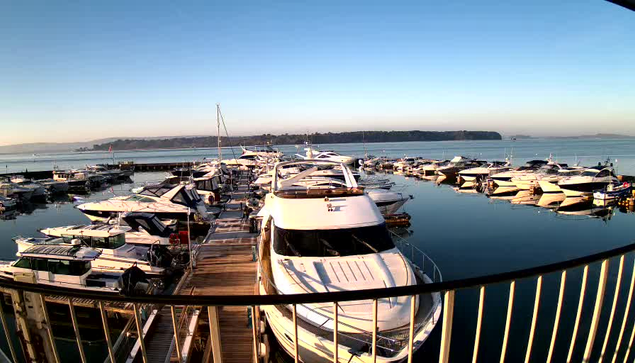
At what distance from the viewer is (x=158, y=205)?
21.5 m

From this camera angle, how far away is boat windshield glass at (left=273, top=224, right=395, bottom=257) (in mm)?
8258

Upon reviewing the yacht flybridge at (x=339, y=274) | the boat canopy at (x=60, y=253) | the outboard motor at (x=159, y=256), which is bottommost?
the outboard motor at (x=159, y=256)

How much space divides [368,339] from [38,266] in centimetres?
1233

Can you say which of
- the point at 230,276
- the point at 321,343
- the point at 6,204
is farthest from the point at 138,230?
the point at 6,204

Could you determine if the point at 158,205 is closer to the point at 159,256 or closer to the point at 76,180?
the point at 159,256

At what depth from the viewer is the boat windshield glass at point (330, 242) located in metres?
8.26

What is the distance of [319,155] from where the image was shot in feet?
160

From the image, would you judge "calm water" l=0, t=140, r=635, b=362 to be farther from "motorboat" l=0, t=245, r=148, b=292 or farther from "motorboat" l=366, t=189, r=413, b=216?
"motorboat" l=366, t=189, r=413, b=216

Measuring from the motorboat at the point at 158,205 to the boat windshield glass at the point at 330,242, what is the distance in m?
14.5

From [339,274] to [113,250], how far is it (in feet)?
38.1

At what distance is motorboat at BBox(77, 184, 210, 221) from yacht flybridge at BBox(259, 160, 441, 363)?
13.5m

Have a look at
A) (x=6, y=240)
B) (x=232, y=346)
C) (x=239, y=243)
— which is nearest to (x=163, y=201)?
(x=239, y=243)

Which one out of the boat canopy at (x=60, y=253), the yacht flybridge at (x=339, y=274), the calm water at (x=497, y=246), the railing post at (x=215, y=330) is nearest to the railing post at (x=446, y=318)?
the railing post at (x=215, y=330)

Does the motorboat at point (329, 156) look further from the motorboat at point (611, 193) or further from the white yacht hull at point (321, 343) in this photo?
the white yacht hull at point (321, 343)
